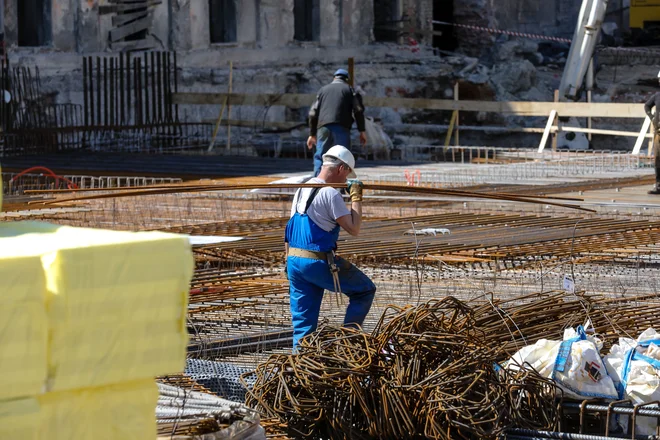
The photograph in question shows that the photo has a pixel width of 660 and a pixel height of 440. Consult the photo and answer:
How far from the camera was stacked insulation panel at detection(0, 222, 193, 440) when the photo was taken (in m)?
3.24

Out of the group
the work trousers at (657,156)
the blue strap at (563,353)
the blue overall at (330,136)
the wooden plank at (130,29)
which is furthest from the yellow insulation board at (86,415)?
the wooden plank at (130,29)

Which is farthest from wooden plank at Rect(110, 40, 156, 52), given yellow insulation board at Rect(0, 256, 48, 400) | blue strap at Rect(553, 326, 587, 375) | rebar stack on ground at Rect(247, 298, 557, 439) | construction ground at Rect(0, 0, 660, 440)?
yellow insulation board at Rect(0, 256, 48, 400)

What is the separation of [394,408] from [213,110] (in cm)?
1689

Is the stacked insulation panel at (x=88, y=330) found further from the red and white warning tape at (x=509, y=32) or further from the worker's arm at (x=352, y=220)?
the red and white warning tape at (x=509, y=32)

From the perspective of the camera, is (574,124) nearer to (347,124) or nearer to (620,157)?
(620,157)

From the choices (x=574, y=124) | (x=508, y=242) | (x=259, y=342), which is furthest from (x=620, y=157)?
(x=259, y=342)

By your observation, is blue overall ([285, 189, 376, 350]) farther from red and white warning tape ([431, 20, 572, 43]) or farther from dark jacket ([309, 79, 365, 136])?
red and white warning tape ([431, 20, 572, 43])

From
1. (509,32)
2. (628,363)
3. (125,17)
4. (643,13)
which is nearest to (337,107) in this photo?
(628,363)

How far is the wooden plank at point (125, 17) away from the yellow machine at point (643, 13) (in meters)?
11.3

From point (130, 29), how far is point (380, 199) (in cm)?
1071

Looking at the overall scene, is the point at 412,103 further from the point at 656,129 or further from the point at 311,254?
the point at 311,254

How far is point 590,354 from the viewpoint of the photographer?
17.1 feet

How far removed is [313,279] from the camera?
6.21 meters

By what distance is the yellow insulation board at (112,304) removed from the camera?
10.7ft
